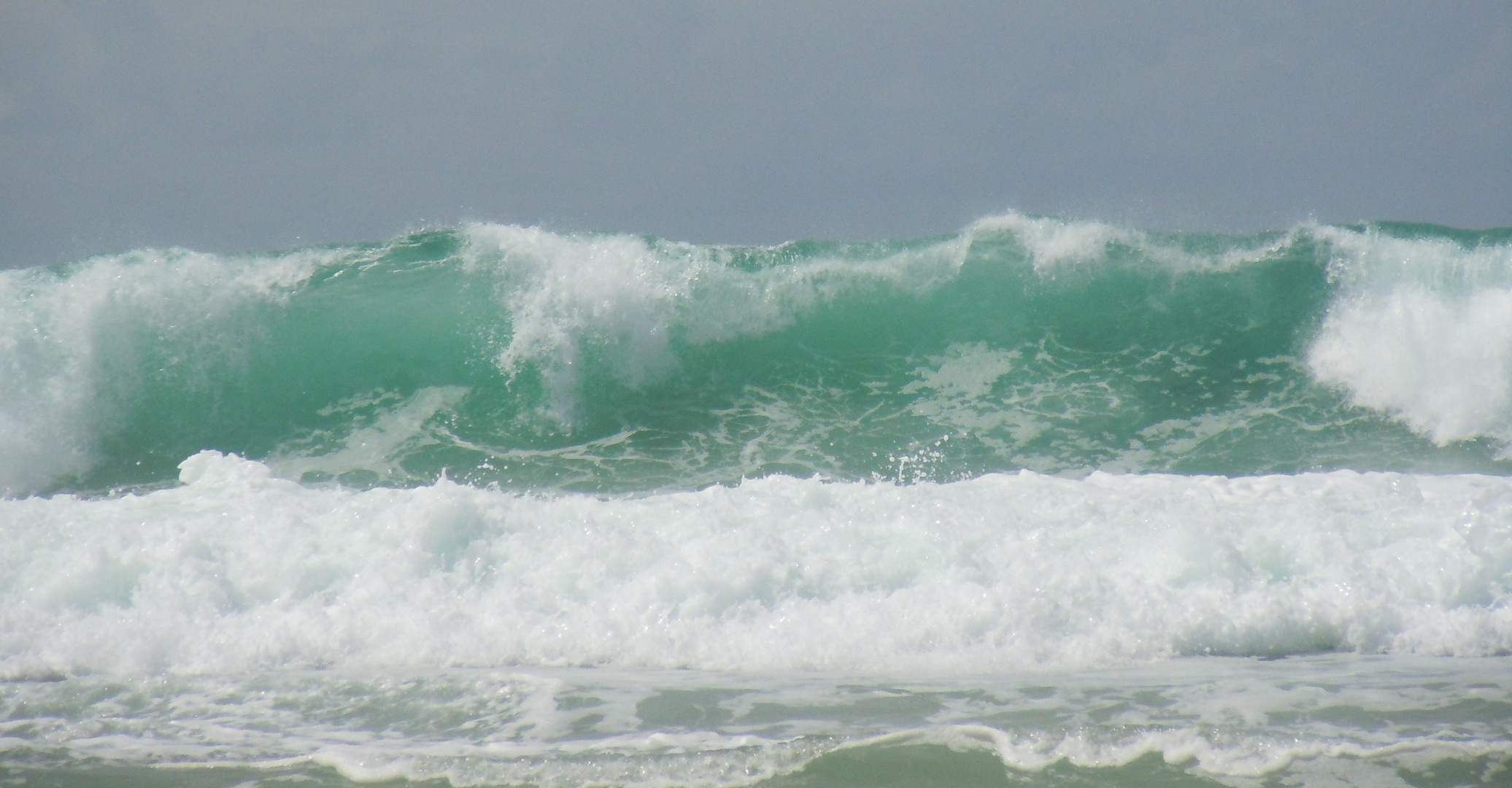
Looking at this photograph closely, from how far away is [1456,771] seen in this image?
2996 millimetres

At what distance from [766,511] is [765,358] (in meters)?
3.80

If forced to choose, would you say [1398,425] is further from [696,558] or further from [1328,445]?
[696,558]

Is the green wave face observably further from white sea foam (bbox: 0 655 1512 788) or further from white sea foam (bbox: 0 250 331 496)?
white sea foam (bbox: 0 655 1512 788)

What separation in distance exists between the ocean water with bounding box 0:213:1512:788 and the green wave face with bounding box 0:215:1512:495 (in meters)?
0.04

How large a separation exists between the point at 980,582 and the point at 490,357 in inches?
220

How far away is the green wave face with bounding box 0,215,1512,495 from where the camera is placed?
8078 millimetres

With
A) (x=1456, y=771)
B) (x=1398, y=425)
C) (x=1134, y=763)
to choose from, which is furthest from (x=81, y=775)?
(x=1398, y=425)

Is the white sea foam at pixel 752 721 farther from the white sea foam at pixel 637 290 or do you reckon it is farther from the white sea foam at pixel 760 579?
the white sea foam at pixel 637 290

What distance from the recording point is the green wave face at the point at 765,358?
8.08 meters

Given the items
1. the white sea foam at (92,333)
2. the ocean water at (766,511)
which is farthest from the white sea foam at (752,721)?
the white sea foam at (92,333)

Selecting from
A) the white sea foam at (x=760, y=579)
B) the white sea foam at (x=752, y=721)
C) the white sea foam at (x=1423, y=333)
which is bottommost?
the white sea foam at (x=752, y=721)

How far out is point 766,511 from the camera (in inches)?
224

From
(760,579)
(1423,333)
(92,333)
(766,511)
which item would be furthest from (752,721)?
(1423,333)

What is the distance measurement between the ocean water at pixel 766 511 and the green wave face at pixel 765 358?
4 cm
